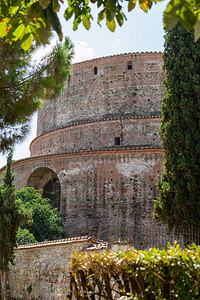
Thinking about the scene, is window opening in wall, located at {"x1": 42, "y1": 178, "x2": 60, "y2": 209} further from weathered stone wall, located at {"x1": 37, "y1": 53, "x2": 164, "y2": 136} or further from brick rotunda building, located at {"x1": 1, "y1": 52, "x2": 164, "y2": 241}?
weathered stone wall, located at {"x1": 37, "y1": 53, "x2": 164, "y2": 136}

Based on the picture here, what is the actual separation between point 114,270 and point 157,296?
28.4 inches

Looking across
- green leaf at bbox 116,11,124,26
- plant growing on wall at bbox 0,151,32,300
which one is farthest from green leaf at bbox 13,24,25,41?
plant growing on wall at bbox 0,151,32,300

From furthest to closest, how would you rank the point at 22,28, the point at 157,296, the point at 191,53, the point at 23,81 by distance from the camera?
the point at 191,53, the point at 23,81, the point at 157,296, the point at 22,28

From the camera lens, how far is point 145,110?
15.3 m

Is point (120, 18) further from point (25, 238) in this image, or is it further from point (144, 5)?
point (25, 238)

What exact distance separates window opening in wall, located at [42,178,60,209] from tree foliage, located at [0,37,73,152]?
7.69 meters

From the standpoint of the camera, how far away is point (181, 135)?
28.3 ft

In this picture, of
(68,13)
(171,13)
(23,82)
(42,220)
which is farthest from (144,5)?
(42,220)

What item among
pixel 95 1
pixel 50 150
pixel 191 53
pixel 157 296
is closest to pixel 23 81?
pixel 95 1

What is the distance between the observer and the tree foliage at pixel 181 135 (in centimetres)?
802

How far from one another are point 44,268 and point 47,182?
6.75 metres

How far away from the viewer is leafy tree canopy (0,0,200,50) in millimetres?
1800

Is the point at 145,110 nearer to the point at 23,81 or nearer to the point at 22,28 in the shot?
the point at 23,81

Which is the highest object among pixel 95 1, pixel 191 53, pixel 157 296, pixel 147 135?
pixel 191 53
